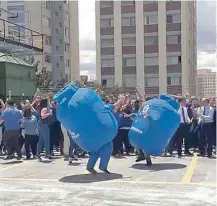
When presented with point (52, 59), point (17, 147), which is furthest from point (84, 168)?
point (52, 59)

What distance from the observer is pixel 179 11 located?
215ft

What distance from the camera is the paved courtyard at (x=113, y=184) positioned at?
7773 mm

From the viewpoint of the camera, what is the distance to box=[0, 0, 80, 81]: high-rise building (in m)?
61.9

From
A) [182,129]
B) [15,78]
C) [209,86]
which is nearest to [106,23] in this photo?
[15,78]

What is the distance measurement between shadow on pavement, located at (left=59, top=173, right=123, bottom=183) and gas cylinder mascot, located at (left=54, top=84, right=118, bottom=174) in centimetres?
16

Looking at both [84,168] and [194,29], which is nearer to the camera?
[84,168]

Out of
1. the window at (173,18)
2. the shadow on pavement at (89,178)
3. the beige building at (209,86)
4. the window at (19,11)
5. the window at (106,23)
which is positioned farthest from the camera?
the window at (106,23)

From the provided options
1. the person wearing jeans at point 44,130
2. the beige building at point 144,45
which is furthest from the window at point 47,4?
the person wearing jeans at point 44,130

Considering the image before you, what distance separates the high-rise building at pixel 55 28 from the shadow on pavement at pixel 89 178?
164ft

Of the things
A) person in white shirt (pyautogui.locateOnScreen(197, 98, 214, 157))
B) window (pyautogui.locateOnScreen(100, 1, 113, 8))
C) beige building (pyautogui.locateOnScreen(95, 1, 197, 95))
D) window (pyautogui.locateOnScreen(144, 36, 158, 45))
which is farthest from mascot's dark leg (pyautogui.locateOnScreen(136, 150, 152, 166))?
window (pyautogui.locateOnScreen(100, 1, 113, 8))

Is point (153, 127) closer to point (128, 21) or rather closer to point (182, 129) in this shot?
point (182, 129)

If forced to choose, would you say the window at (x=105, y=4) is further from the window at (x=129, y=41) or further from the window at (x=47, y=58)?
the window at (x=47, y=58)

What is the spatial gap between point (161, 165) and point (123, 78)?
56.1 m

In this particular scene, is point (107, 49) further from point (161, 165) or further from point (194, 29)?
point (161, 165)
